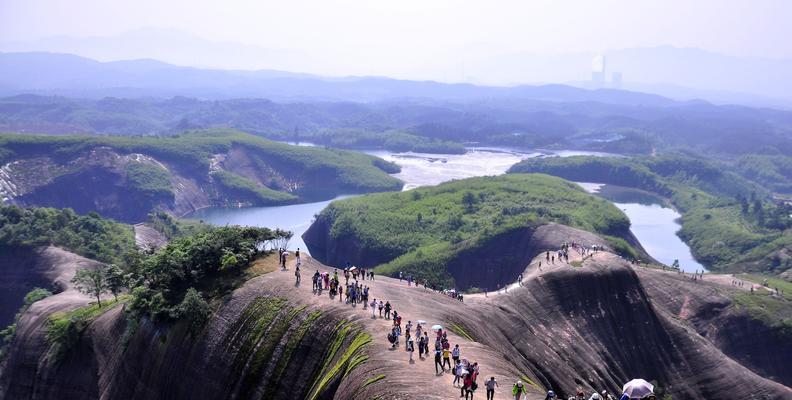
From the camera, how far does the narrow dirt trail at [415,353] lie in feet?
98.2

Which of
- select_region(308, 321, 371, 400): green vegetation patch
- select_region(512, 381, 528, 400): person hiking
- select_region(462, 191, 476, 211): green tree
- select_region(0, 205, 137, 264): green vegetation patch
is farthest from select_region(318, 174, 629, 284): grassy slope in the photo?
select_region(512, 381, 528, 400): person hiking

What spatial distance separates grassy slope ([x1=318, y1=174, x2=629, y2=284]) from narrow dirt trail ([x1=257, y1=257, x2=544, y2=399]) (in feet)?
182

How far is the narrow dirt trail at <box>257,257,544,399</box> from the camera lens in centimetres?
2992

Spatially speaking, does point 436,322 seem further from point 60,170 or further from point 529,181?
point 60,170

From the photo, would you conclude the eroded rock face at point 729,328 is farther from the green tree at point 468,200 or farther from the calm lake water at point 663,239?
the green tree at point 468,200

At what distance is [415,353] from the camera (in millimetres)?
34469

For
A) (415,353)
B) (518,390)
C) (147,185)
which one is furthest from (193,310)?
(147,185)

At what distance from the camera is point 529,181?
176 meters

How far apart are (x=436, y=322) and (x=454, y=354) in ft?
36.5

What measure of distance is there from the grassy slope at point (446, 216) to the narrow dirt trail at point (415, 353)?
55.5 meters

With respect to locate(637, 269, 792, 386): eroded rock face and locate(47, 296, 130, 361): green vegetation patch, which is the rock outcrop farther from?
locate(47, 296, 130, 361): green vegetation patch

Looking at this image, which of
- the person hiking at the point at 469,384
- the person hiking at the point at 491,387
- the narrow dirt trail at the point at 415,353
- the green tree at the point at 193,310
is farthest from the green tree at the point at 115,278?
the person hiking at the point at 491,387

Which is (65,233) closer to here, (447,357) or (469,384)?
(447,357)

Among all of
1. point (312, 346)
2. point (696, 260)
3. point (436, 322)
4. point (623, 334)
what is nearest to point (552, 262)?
point (623, 334)
